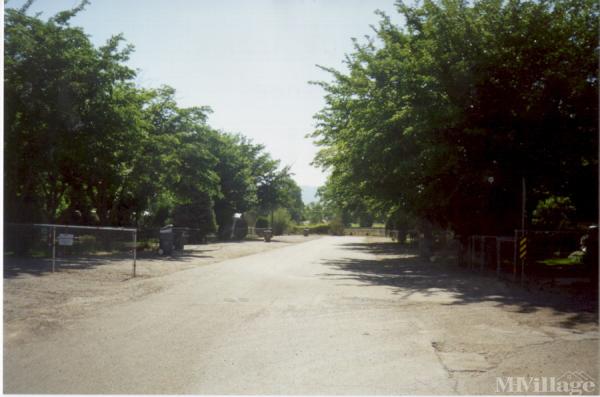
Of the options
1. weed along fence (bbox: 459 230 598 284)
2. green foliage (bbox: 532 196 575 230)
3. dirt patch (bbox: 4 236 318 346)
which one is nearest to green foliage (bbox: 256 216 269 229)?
green foliage (bbox: 532 196 575 230)

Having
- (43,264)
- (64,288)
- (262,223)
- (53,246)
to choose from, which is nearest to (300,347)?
(64,288)

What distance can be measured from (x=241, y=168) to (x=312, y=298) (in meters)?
46.6

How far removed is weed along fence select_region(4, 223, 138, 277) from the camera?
16953mm

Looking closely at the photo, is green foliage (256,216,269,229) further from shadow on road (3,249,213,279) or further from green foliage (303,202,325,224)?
green foliage (303,202,325,224)

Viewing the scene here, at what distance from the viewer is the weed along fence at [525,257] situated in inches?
641

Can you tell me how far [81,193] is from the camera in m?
31.2

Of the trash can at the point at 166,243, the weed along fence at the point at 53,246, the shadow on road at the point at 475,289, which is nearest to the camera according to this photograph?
the shadow on road at the point at 475,289

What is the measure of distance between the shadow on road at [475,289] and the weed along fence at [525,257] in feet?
2.42

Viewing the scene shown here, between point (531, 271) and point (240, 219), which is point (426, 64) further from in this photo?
point (240, 219)

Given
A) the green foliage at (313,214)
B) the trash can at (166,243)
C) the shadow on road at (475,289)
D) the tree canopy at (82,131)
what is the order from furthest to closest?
the green foliage at (313,214) < the trash can at (166,243) < the tree canopy at (82,131) < the shadow on road at (475,289)

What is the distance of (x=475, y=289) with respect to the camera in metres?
14.6

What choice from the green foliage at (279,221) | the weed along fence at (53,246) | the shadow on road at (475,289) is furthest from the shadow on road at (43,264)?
the green foliage at (279,221)

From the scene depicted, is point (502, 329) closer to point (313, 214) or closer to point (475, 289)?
point (475, 289)

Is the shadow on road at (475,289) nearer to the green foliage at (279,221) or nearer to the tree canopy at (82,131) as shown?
the tree canopy at (82,131)
